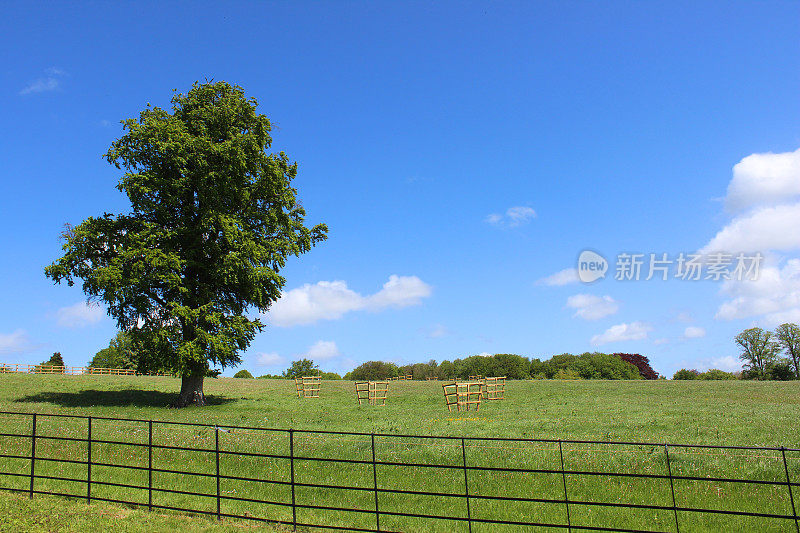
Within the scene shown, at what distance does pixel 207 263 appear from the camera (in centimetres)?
3319

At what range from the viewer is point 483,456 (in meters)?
17.7

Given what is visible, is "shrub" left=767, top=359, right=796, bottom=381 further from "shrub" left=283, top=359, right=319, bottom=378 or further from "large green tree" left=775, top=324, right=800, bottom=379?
"shrub" left=283, top=359, right=319, bottom=378

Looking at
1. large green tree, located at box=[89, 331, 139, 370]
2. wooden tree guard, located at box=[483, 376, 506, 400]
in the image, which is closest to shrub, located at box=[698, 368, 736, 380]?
wooden tree guard, located at box=[483, 376, 506, 400]

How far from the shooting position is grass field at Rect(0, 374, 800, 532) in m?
12.9

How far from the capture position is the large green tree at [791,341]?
96.1m

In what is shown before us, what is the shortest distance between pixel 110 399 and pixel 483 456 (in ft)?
93.1

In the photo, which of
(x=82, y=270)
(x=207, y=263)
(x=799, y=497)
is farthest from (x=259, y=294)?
(x=799, y=497)

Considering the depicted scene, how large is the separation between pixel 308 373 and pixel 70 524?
12098 centimetres

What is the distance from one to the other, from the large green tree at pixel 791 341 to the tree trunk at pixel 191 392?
105 metres

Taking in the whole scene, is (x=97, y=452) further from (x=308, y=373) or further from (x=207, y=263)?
(x=308, y=373)

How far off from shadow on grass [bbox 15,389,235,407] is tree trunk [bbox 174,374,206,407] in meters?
1.07

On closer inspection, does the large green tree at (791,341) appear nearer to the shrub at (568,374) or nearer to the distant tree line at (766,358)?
the distant tree line at (766,358)

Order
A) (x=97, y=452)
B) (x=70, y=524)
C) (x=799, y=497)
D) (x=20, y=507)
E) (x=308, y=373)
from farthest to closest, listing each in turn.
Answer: (x=308, y=373)
(x=97, y=452)
(x=799, y=497)
(x=20, y=507)
(x=70, y=524)

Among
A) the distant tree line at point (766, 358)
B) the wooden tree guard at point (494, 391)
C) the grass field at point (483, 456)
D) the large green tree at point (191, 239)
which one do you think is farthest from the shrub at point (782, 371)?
the large green tree at point (191, 239)
